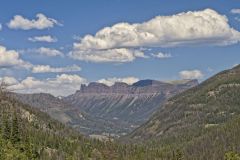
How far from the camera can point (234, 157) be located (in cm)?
16150
